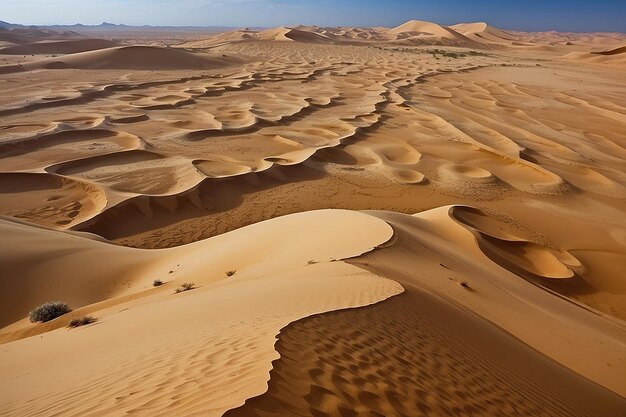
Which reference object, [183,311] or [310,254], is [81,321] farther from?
[310,254]

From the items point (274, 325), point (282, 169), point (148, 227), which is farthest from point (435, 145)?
point (274, 325)

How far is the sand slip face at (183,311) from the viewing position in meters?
2.50

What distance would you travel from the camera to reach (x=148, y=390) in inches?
96.7

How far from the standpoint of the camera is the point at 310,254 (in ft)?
20.2

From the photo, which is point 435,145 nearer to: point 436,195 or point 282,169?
point 436,195

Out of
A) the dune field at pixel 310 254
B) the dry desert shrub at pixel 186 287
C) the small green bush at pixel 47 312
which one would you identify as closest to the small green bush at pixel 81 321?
the dune field at pixel 310 254

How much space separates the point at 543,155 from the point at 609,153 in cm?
235

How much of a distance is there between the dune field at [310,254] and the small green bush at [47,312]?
Result: 0.13 meters

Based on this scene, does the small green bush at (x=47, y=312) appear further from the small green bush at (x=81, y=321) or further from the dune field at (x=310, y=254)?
the small green bush at (x=81, y=321)

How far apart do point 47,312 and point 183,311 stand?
2001 millimetres

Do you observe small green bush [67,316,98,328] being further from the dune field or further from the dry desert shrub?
the dry desert shrub

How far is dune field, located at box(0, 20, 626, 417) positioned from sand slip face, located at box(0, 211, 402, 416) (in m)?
0.03

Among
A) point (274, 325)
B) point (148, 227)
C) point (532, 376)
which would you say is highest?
point (274, 325)

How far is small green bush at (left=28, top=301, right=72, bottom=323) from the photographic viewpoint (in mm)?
5176
